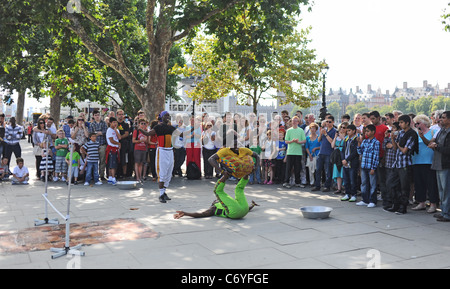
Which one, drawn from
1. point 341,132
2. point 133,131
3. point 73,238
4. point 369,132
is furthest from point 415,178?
point 133,131

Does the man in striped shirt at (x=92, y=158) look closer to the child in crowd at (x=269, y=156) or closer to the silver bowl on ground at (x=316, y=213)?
the child in crowd at (x=269, y=156)

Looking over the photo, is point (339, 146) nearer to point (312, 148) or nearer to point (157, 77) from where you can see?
point (312, 148)

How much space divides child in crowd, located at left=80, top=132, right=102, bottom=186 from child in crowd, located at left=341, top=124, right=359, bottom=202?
7.03 meters

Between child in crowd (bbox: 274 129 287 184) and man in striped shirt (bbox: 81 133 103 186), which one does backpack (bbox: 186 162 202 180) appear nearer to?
child in crowd (bbox: 274 129 287 184)

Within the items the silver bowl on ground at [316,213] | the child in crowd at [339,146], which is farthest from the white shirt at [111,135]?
the silver bowl on ground at [316,213]

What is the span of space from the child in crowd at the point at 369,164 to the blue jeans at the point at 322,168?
194 cm

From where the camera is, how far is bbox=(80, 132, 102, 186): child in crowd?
12734 mm

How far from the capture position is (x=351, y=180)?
33.3ft

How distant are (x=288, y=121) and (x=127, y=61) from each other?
20.2 m

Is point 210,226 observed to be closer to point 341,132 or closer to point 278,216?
point 278,216

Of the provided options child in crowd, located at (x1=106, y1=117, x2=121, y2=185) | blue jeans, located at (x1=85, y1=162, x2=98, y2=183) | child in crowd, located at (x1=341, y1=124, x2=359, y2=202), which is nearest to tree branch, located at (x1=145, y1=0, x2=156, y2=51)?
child in crowd, located at (x1=106, y1=117, x2=121, y2=185)

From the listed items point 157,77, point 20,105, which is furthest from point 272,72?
point 20,105

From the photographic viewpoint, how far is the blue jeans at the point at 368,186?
9349mm

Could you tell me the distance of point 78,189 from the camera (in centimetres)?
1172
